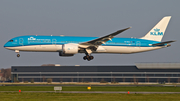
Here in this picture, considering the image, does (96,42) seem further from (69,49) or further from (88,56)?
(69,49)

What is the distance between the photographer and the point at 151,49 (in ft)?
207

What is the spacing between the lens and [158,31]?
66750 millimetres

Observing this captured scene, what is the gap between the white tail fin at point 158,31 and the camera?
2566 inches

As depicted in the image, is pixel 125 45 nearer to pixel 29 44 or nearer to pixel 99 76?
pixel 29 44

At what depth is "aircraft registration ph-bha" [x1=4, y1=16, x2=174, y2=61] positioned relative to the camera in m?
55.2

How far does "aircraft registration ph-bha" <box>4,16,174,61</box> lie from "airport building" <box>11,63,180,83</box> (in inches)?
2647

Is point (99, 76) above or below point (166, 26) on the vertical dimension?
below

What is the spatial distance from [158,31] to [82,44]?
19421 millimetres

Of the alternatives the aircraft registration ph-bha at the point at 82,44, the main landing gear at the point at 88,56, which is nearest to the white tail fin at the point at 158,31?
the aircraft registration ph-bha at the point at 82,44

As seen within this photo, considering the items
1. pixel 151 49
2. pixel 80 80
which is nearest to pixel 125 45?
pixel 151 49

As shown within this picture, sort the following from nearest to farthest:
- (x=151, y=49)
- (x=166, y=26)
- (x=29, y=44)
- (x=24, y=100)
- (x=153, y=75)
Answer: (x=24, y=100) < (x=29, y=44) < (x=151, y=49) < (x=166, y=26) < (x=153, y=75)

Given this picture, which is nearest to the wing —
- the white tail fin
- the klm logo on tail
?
the white tail fin

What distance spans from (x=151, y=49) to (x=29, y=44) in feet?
81.9

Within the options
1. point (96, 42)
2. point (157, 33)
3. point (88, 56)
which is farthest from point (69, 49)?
point (157, 33)
